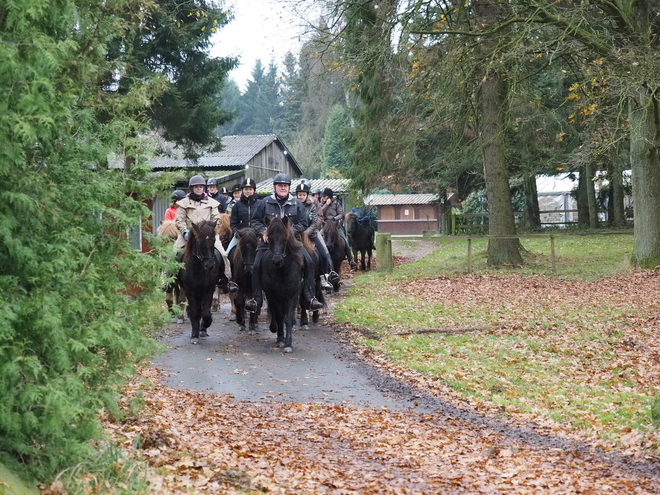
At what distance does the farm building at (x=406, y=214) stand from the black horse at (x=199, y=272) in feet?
166

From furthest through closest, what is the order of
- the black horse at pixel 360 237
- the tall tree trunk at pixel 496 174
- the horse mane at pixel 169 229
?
the black horse at pixel 360 237
the tall tree trunk at pixel 496 174
the horse mane at pixel 169 229

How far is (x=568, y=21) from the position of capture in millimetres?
17297

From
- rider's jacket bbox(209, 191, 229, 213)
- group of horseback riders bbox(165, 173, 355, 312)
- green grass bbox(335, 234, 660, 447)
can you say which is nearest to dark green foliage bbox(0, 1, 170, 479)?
green grass bbox(335, 234, 660, 447)

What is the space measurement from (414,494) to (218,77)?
21.7 m

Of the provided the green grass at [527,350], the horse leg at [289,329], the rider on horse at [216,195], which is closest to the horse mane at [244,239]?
the horse leg at [289,329]

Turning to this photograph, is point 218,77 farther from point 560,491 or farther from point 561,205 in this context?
point 561,205

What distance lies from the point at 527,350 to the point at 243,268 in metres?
5.22

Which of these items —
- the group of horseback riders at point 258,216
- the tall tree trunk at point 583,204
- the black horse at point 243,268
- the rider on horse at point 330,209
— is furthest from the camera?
the tall tree trunk at point 583,204

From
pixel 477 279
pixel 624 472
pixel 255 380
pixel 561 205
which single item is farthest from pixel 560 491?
pixel 561 205

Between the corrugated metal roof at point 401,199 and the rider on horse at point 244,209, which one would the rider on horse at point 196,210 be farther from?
the corrugated metal roof at point 401,199

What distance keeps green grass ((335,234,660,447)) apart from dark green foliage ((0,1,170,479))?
5.14 meters

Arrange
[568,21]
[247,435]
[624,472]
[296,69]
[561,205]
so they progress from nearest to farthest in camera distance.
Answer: [624,472] → [247,435] → [568,21] → [296,69] → [561,205]

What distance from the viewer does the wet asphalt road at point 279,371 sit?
9859 millimetres

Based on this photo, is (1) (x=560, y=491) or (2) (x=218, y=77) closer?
(1) (x=560, y=491)
